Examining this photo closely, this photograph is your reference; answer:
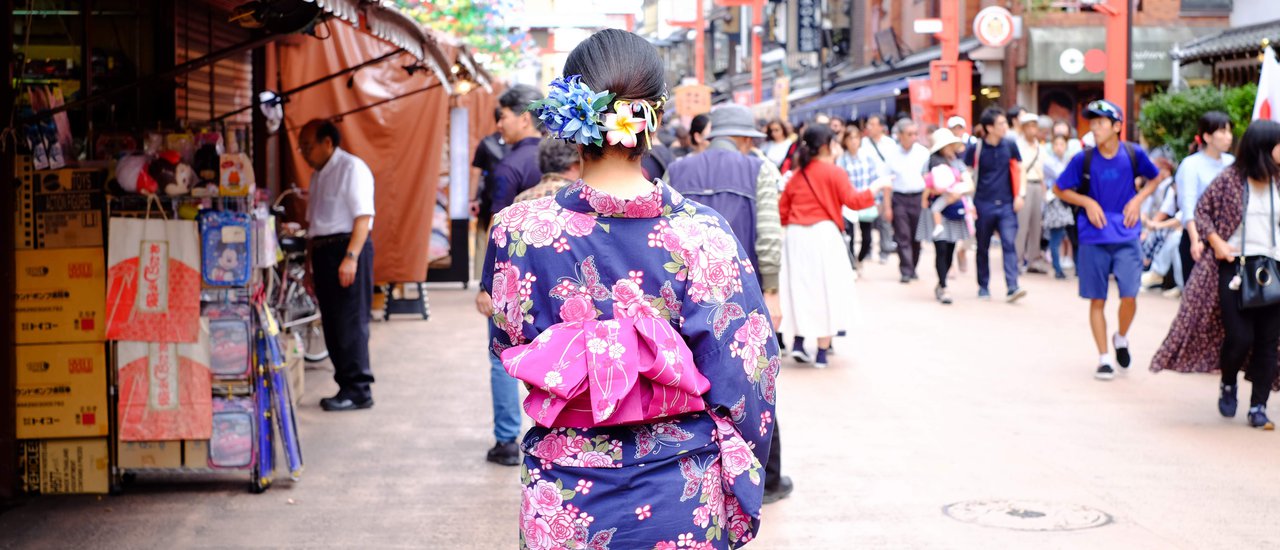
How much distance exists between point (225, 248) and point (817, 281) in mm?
5422

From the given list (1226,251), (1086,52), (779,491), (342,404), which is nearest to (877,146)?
(1226,251)

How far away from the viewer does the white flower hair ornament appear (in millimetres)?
3170

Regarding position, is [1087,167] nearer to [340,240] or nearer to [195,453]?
[340,240]

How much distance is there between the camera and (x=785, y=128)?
63.4 feet

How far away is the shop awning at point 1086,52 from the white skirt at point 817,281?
19194mm

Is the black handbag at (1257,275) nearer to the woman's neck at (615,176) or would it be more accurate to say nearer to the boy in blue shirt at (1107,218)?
the boy in blue shirt at (1107,218)

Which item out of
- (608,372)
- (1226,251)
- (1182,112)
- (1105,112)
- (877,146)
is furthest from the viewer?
(877,146)

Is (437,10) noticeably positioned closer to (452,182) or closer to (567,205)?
(452,182)

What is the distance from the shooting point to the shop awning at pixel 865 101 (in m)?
32.4

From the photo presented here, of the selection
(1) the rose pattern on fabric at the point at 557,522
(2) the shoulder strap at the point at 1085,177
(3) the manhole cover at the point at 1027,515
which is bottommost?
(3) the manhole cover at the point at 1027,515

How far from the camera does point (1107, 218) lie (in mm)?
10367

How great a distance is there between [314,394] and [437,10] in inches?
478

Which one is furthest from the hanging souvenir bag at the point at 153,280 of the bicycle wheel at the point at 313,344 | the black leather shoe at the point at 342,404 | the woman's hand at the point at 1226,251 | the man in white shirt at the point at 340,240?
the woman's hand at the point at 1226,251

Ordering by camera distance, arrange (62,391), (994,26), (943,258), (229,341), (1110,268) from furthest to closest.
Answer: (994,26), (943,258), (1110,268), (229,341), (62,391)
